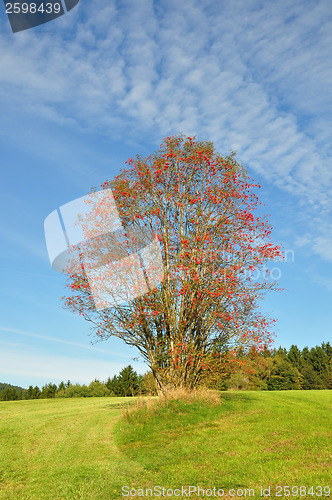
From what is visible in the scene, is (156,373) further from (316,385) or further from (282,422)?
(316,385)

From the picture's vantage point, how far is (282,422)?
46.4 ft

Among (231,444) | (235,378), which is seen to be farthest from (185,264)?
(235,378)

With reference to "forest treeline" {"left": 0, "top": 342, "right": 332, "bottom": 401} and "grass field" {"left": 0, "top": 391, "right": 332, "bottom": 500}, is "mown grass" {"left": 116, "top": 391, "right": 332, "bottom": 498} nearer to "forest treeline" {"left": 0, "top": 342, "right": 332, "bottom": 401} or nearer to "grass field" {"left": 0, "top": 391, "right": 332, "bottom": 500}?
"grass field" {"left": 0, "top": 391, "right": 332, "bottom": 500}

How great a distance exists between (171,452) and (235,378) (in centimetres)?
3556

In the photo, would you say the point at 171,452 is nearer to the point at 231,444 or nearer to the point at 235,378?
the point at 231,444

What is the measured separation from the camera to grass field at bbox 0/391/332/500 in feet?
27.7

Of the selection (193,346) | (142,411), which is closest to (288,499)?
(142,411)

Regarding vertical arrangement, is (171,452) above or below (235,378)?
below

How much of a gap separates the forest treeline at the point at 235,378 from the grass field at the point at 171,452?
79.6 inches

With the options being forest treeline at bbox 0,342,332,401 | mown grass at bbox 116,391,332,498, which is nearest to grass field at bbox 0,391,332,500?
mown grass at bbox 116,391,332,498

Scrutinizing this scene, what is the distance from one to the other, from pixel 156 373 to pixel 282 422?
646 centimetres

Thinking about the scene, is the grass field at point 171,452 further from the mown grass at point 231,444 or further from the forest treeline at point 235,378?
the forest treeline at point 235,378

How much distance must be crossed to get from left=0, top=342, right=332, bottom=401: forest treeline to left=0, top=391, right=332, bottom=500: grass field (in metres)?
2.02

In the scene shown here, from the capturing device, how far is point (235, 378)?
44.0 metres
